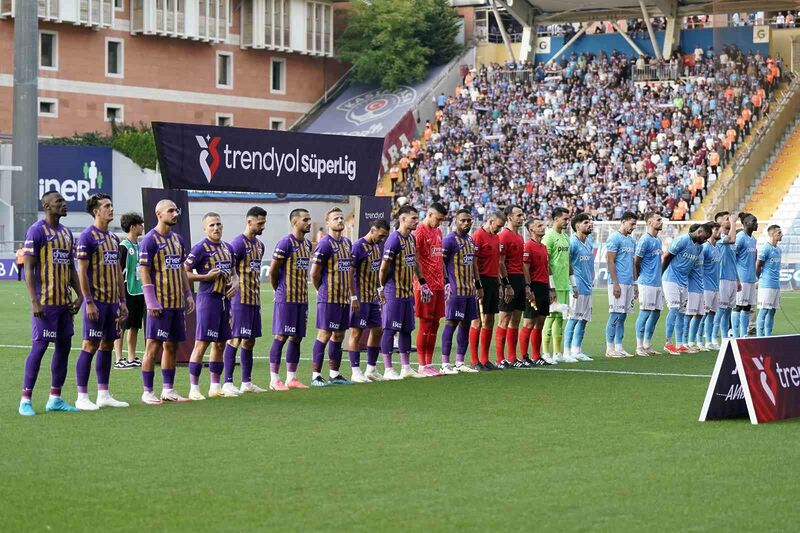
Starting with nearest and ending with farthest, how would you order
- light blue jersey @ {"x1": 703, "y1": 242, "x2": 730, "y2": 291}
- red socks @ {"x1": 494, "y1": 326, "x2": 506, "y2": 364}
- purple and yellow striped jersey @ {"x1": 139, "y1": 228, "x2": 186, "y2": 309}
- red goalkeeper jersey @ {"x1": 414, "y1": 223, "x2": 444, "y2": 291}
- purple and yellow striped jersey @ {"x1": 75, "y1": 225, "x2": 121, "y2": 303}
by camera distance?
purple and yellow striped jersey @ {"x1": 75, "y1": 225, "x2": 121, "y2": 303} < purple and yellow striped jersey @ {"x1": 139, "y1": 228, "x2": 186, "y2": 309} < red goalkeeper jersey @ {"x1": 414, "y1": 223, "x2": 444, "y2": 291} < red socks @ {"x1": 494, "y1": 326, "x2": 506, "y2": 364} < light blue jersey @ {"x1": 703, "y1": 242, "x2": 730, "y2": 291}

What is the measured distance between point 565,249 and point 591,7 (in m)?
37.5

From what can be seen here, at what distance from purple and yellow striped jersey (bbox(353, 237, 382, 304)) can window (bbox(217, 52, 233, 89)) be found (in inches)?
1870

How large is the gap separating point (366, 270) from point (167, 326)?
3302 millimetres

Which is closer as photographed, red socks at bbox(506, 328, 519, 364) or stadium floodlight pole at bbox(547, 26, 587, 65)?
red socks at bbox(506, 328, 519, 364)

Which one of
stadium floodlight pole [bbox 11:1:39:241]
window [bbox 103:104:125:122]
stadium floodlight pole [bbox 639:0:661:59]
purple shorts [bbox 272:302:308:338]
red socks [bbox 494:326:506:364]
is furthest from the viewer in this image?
A: window [bbox 103:104:125:122]

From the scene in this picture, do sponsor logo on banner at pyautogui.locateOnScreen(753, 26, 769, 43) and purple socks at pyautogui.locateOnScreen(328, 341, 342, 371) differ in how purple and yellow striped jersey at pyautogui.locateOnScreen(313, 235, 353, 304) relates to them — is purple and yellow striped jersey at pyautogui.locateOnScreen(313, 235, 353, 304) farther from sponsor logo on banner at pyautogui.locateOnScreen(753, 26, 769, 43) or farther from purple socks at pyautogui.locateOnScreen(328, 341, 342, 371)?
sponsor logo on banner at pyautogui.locateOnScreen(753, 26, 769, 43)

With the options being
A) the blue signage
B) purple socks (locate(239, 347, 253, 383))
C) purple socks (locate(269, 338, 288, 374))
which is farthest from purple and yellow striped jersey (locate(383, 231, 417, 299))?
the blue signage

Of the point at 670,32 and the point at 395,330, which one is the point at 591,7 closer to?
the point at 670,32

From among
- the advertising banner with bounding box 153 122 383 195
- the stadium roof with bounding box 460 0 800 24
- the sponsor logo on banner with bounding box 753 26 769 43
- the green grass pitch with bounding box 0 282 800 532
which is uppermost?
the stadium roof with bounding box 460 0 800 24

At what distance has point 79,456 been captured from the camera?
1012 cm

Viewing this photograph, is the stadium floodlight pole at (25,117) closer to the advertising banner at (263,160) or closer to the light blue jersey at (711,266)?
the advertising banner at (263,160)

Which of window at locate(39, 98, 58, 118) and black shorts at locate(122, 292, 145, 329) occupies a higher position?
window at locate(39, 98, 58, 118)

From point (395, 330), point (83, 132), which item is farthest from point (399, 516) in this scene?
point (83, 132)

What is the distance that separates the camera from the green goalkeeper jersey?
1877 cm
